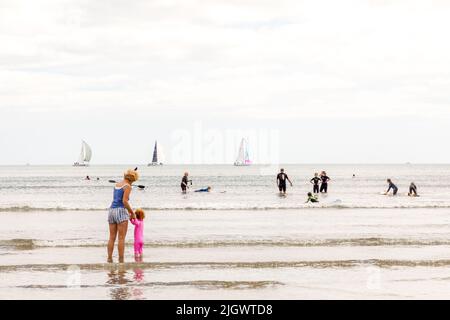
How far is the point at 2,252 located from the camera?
50.6 feet

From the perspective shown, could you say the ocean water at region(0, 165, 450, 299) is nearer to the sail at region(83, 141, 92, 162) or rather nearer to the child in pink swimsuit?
the child in pink swimsuit

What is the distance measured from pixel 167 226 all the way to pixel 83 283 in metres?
12.1

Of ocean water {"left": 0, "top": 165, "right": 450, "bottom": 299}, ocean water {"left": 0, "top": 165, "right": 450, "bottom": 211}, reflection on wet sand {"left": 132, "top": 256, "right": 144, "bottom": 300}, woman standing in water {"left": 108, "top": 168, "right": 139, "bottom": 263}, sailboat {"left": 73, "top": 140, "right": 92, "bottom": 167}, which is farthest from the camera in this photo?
sailboat {"left": 73, "top": 140, "right": 92, "bottom": 167}

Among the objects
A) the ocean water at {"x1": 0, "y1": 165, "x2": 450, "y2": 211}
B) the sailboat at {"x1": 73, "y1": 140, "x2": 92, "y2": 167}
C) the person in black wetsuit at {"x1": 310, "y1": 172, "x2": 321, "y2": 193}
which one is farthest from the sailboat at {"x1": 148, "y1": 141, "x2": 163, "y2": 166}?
the person in black wetsuit at {"x1": 310, "y1": 172, "x2": 321, "y2": 193}

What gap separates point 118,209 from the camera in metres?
12.8

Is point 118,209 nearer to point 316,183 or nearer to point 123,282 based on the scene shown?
point 123,282

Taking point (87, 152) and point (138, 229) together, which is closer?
point (138, 229)

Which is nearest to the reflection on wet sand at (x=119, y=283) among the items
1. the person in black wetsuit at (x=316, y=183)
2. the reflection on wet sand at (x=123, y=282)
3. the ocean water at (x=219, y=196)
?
the reflection on wet sand at (x=123, y=282)

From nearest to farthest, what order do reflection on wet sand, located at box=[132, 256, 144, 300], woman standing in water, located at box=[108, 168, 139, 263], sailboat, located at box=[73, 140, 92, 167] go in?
reflection on wet sand, located at box=[132, 256, 144, 300]
woman standing in water, located at box=[108, 168, 139, 263]
sailboat, located at box=[73, 140, 92, 167]

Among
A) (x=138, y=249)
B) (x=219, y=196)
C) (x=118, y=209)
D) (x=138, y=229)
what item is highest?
(x=118, y=209)

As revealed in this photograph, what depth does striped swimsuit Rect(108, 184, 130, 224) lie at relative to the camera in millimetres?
12656

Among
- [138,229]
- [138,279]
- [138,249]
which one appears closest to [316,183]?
[138,249]

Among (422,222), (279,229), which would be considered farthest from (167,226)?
(422,222)
